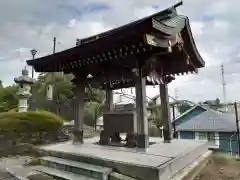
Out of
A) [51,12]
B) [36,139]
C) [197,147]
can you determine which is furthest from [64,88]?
[197,147]

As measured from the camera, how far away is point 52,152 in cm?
514

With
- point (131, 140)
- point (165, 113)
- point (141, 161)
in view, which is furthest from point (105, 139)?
point (141, 161)

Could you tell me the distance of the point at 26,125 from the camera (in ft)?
24.6

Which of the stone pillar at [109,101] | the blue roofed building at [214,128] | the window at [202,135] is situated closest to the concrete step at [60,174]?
the stone pillar at [109,101]

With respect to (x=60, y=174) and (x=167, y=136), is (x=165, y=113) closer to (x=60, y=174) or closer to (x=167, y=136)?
(x=167, y=136)

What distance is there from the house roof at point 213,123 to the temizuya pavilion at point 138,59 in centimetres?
652

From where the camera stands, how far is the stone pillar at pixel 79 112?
6219 mm

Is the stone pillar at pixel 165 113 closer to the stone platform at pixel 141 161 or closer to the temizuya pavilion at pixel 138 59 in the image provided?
the temizuya pavilion at pixel 138 59

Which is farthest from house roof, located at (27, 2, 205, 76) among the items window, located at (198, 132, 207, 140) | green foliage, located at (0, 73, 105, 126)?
green foliage, located at (0, 73, 105, 126)

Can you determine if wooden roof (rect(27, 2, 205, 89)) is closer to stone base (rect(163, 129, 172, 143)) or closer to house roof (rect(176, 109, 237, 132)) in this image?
stone base (rect(163, 129, 172, 143))

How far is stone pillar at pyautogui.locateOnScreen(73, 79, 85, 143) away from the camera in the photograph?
6.22 m

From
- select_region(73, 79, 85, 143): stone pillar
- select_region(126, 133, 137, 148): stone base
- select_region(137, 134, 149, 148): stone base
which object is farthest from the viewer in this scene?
select_region(73, 79, 85, 143): stone pillar

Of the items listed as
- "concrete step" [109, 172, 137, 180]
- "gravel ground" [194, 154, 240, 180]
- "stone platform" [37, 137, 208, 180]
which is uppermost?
"stone platform" [37, 137, 208, 180]

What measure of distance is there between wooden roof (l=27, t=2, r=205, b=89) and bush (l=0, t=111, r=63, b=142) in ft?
7.01
